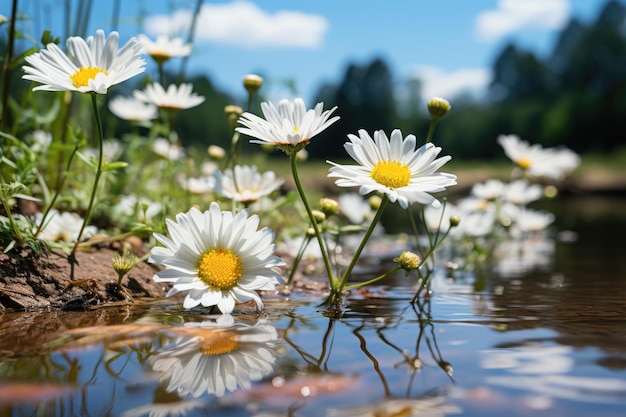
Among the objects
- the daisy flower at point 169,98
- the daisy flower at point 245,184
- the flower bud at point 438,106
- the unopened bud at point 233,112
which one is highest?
the daisy flower at point 169,98

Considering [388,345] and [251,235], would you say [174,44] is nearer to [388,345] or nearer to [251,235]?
[251,235]

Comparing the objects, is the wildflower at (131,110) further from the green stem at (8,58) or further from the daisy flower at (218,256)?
the daisy flower at (218,256)

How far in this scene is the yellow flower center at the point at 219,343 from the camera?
4.28 ft

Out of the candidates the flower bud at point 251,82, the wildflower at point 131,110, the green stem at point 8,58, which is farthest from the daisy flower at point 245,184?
the wildflower at point 131,110

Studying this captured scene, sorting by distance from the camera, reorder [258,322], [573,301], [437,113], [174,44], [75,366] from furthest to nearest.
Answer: [174,44]
[573,301]
[437,113]
[258,322]
[75,366]

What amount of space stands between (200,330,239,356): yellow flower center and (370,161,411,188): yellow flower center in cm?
47

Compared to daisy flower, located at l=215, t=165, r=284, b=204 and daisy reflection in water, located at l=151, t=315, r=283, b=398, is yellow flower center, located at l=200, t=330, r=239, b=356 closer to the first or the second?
daisy reflection in water, located at l=151, t=315, r=283, b=398

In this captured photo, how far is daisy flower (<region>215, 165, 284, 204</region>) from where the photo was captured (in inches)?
85.2

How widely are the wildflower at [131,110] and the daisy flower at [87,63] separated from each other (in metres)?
1.31

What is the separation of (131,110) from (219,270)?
180 cm

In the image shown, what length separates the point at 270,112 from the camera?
1.68 meters

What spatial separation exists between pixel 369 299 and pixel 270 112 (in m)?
0.70

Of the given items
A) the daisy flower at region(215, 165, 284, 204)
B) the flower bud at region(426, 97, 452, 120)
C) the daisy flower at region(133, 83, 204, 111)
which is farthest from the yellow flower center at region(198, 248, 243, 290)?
the daisy flower at region(133, 83, 204, 111)

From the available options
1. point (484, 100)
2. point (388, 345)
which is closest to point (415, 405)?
point (388, 345)
